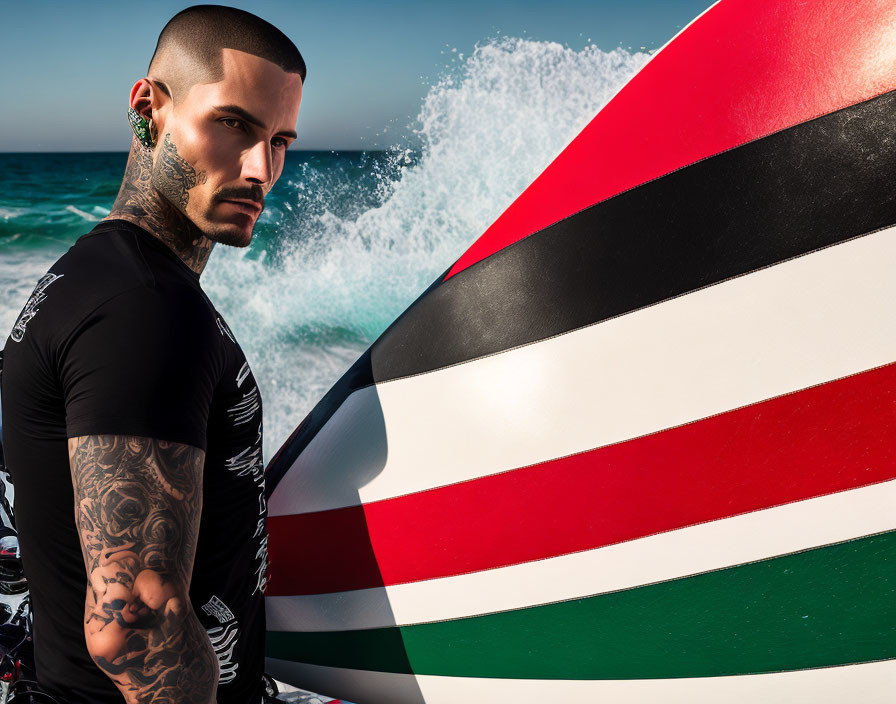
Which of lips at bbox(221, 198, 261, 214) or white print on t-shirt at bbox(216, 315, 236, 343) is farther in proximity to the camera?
lips at bbox(221, 198, 261, 214)

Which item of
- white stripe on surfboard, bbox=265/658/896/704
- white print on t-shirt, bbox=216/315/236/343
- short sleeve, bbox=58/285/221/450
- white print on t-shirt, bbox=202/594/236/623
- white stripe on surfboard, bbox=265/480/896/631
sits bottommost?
white stripe on surfboard, bbox=265/658/896/704

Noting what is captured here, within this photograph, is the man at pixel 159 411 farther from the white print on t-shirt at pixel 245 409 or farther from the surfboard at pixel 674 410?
the surfboard at pixel 674 410

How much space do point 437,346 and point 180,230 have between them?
1.36 feet

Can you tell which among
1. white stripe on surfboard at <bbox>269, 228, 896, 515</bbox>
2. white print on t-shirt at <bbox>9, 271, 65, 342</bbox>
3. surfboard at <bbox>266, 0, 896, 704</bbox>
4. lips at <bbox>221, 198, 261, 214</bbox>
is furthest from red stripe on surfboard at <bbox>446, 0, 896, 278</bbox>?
white print on t-shirt at <bbox>9, 271, 65, 342</bbox>

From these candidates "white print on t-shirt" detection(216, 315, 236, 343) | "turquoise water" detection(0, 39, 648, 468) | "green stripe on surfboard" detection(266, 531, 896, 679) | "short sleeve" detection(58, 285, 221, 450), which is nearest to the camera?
"short sleeve" detection(58, 285, 221, 450)

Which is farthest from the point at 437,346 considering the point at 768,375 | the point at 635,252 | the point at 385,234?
the point at 385,234

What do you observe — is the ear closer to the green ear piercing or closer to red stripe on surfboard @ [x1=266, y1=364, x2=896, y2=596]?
the green ear piercing

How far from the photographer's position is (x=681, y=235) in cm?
96

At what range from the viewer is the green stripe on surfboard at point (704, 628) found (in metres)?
0.95

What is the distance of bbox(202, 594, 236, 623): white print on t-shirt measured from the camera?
94 cm

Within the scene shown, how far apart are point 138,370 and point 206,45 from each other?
45cm

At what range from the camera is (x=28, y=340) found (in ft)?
2.58

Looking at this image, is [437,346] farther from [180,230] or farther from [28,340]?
[28,340]

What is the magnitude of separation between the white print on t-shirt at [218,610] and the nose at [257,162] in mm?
558
